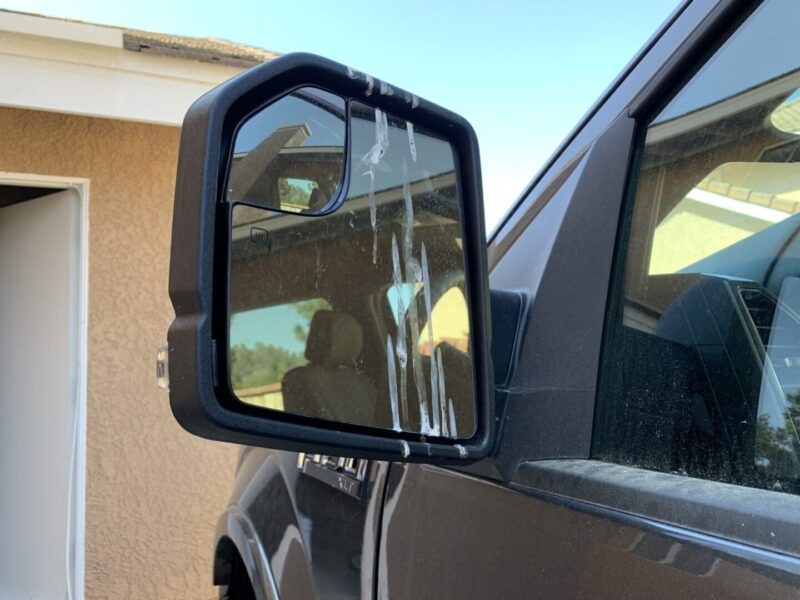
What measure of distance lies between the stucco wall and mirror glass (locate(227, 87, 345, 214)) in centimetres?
327

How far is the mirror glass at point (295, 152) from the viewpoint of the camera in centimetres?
105

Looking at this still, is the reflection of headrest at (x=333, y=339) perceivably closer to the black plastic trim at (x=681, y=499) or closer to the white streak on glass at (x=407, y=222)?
the white streak on glass at (x=407, y=222)

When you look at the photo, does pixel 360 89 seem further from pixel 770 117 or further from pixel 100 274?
pixel 100 274

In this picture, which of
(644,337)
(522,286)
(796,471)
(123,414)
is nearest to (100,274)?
(123,414)

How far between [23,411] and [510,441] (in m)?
3.89

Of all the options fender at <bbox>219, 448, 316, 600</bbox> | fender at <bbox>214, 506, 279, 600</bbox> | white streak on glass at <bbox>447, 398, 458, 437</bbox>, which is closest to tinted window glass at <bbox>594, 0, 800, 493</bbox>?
white streak on glass at <bbox>447, 398, 458, 437</bbox>

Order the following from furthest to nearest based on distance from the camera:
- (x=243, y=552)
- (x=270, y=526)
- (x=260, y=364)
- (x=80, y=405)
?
(x=80, y=405)
(x=243, y=552)
(x=270, y=526)
(x=260, y=364)

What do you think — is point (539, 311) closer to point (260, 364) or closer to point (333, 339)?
point (333, 339)

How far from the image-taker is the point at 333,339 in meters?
1.15

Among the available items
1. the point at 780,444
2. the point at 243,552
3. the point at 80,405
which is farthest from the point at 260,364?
the point at 80,405

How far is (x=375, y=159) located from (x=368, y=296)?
0.20m

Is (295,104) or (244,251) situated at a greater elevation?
(295,104)

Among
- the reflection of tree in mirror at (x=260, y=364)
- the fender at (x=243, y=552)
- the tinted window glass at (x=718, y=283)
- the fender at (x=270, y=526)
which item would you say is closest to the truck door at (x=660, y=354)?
the tinted window glass at (x=718, y=283)

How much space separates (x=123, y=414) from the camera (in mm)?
4137
